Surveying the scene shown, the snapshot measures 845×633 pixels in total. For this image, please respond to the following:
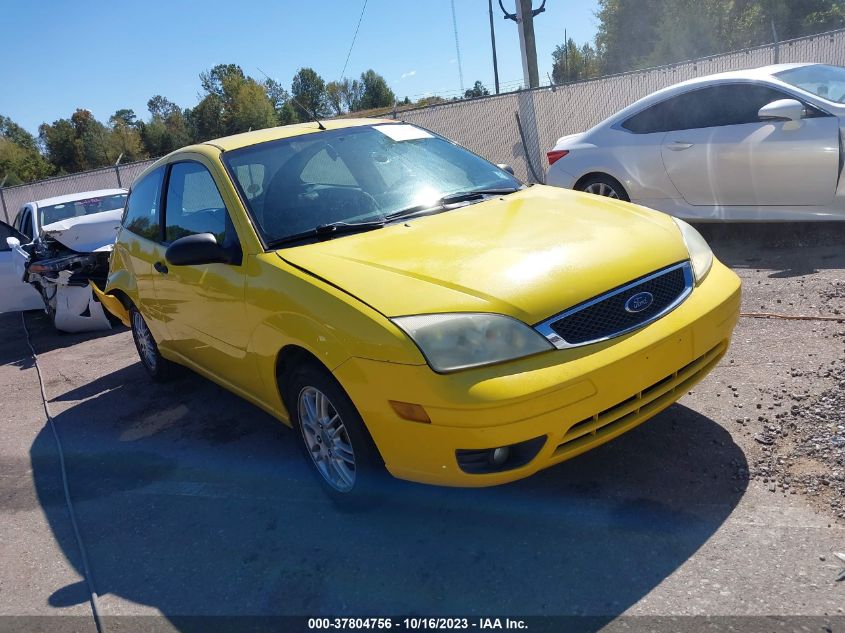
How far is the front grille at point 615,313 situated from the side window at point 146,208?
10.2 ft

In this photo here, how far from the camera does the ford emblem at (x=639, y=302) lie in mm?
2941

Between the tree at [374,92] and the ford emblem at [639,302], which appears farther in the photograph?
the tree at [374,92]

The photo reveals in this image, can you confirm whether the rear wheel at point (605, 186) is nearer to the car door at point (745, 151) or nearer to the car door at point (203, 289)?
the car door at point (745, 151)

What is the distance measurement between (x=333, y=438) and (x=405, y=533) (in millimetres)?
524

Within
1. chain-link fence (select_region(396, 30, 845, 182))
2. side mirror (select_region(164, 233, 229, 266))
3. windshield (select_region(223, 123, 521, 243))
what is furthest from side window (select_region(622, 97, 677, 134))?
chain-link fence (select_region(396, 30, 845, 182))

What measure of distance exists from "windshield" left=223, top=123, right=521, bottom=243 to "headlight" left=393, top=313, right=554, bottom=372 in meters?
1.18

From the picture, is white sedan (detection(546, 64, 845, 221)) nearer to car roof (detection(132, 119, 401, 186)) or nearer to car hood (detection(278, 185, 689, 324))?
car hood (detection(278, 185, 689, 324))

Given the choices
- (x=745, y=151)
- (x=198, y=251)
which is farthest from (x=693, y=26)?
(x=198, y=251)

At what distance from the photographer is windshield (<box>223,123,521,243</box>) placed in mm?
3771

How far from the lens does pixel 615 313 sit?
290 centimetres

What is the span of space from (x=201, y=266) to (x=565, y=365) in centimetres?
225

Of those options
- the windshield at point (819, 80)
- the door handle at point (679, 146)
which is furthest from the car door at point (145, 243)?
the windshield at point (819, 80)

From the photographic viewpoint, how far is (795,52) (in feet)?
42.5

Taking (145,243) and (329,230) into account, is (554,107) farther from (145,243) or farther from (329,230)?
(329,230)
